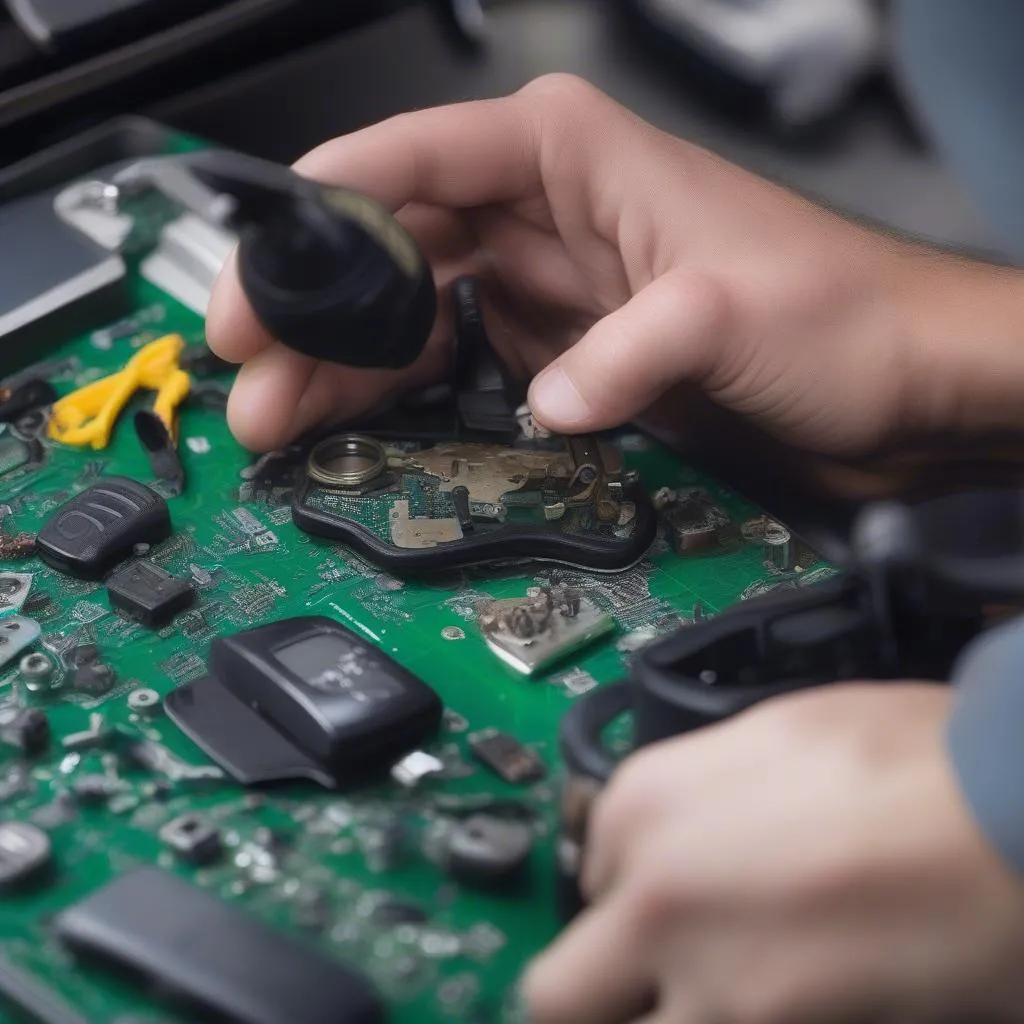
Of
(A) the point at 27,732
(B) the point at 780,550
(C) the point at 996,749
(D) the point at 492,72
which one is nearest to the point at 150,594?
(A) the point at 27,732

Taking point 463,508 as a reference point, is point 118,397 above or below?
above

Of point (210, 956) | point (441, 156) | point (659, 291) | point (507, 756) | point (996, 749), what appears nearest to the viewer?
point (996, 749)

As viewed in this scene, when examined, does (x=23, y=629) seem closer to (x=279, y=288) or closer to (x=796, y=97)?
(x=279, y=288)

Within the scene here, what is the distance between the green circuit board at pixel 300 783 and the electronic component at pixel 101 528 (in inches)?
0.8

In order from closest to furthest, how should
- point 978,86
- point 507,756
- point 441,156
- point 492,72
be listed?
point 978,86 < point 507,756 < point 441,156 < point 492,72

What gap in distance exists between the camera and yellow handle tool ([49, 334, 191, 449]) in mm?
1640

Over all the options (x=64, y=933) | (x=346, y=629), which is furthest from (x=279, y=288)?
(x=64, y=933)

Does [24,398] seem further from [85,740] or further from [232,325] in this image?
[85,740]

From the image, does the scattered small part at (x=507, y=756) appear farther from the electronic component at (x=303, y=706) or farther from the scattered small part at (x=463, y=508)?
the scattered small part at (x=463, y=508)

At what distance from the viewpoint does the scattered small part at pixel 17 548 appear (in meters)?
1.47

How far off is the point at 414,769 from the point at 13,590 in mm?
494

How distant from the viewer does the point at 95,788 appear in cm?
121

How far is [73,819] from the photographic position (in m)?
1.21

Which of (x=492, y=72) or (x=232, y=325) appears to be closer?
(x=232, y=325)
